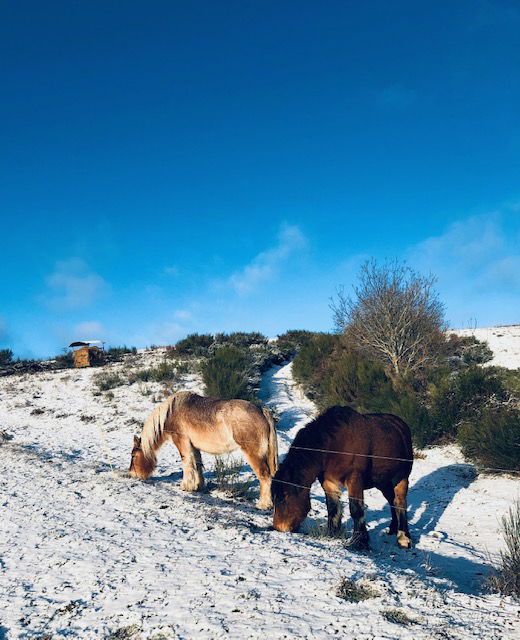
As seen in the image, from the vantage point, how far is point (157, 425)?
7.65 metres

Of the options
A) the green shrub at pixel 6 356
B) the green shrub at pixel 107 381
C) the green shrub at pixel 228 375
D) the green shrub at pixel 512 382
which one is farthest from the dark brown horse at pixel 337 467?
the green shrub at pixel 6 356

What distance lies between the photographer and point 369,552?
197 inches

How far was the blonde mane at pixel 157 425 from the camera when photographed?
300 inches

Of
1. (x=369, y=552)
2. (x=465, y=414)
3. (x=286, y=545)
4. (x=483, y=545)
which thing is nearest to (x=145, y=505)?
(x=286, y=545)

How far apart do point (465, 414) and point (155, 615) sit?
32.8ft

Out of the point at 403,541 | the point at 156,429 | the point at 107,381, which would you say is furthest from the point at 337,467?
the point at 107,381

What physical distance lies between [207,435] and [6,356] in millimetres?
22714

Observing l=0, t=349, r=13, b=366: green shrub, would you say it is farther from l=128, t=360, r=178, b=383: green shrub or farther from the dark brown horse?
the dark brown horse

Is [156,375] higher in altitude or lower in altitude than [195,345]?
lower

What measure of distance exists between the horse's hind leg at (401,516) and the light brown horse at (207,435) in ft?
6.19

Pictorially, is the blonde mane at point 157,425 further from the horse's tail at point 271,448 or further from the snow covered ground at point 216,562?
the horse's tail at point 271,448

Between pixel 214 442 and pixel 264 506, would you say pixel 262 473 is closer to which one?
pixel 264 506

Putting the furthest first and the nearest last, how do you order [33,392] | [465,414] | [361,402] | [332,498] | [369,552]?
[33,392], [361,402], [465,414], [332,498], [369,552]

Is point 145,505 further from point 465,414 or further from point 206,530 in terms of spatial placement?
point 465,414
